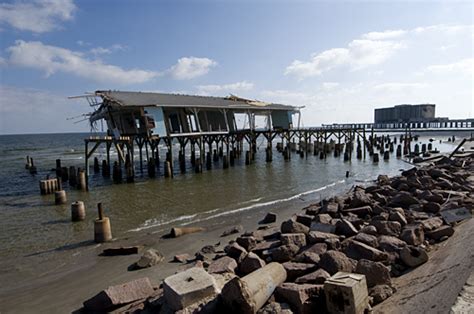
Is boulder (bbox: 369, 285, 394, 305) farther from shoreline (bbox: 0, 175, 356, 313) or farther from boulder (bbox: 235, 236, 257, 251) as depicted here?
shoreline (bbox: 0, 175, 356, 313)

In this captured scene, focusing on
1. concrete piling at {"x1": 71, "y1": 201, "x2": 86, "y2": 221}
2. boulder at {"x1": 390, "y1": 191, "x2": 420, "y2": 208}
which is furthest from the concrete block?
concrete piling at {"x1": 71, "y1": 201, "x2": 86, "y2": 221}

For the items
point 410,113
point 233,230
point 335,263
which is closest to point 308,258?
point 335,263

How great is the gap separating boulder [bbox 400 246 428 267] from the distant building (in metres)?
107

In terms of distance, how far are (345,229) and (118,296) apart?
470 centimetres

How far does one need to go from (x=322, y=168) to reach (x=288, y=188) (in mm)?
9445

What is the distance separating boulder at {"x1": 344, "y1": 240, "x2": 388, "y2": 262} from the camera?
5.32 metres

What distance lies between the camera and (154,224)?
1144 centimetres

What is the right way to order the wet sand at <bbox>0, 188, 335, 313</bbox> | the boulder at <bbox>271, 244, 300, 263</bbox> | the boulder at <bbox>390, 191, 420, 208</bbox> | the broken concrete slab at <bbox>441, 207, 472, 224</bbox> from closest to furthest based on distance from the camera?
the boulder at <bbox>271, 244, 300, 263</bbox>
the wet sand at <bbox>0, 188, 335, 313</bbox>
the broken concrete slab at <bbox>441, 207, 472, 224</bbox>
the boulder at <bbox>390, 191, 420, 208</bbox>

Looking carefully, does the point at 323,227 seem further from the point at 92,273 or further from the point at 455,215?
the point at 92,273

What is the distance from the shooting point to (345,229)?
6.99 m

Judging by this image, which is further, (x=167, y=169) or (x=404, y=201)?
(x=167, y=169)

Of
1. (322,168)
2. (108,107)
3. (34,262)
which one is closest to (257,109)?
(322,168)

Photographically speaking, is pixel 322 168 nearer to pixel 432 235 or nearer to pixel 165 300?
pixel 432 235

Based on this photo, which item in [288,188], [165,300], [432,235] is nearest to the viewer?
[165,300]
